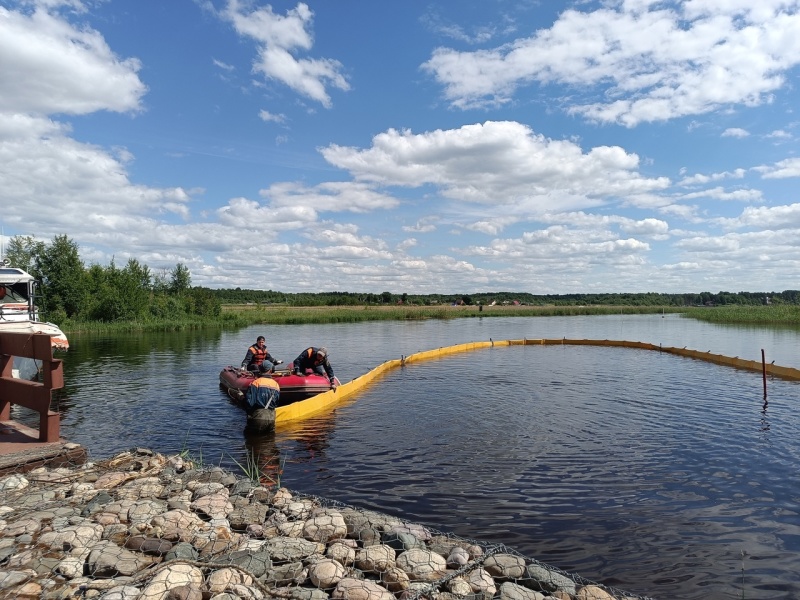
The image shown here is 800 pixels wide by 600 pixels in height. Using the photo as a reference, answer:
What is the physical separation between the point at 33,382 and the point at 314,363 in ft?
27.5

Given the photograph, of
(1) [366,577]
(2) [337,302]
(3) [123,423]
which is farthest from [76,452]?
(2) [337,302]

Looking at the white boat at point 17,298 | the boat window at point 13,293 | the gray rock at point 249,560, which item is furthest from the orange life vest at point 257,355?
Result: the gray rock at point 249,560

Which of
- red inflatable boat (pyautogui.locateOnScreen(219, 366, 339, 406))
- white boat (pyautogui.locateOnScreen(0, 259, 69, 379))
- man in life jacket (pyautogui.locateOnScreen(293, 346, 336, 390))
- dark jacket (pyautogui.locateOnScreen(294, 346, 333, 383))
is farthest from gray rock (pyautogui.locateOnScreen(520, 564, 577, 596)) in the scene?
white boat (pyautogui.locateOnScreen(0, 259, 69, 379))

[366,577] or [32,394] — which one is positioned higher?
[32,394]

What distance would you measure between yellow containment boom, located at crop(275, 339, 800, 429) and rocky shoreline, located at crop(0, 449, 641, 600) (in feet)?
21.0

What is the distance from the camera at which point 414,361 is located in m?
26.5

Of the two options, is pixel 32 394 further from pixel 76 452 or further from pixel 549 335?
pixel 549 335

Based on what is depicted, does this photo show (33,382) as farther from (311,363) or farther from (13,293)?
(13,293)

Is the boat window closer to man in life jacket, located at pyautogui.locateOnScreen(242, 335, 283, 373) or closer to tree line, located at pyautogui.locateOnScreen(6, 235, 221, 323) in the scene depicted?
man in life jacket, located at pyautogui.locateOnScreen(242, 335, 283, 373)

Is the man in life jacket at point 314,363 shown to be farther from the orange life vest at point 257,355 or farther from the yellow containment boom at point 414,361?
the orange life vest at point 257,355

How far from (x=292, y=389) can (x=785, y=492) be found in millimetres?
11240

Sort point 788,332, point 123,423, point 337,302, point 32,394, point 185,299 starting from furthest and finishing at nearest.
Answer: point 337,302, point 185,299, point 788,332, point 123,423, point 32,394

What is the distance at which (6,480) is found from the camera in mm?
7066

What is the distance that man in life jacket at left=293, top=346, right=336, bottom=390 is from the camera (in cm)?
1595
